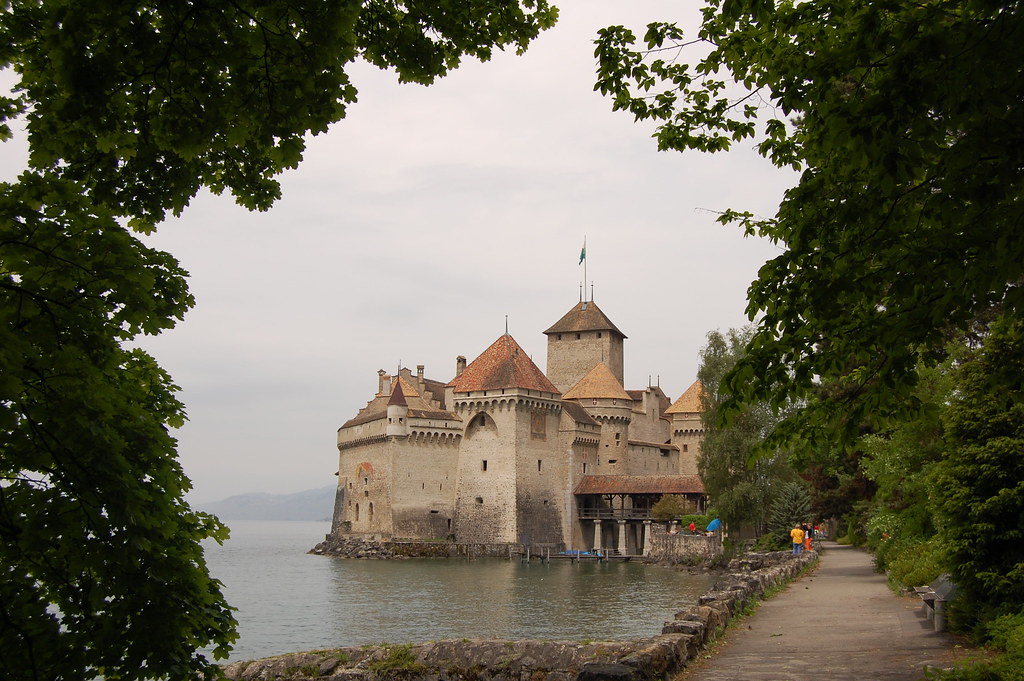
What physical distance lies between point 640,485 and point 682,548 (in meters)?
8.84

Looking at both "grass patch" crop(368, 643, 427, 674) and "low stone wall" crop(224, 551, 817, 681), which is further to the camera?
"grass patch" crop(368, 643, 427, 674)

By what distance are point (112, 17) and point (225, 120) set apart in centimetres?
99

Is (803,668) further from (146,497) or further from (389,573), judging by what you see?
(389,573)

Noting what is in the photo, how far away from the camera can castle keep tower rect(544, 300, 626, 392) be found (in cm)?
7662

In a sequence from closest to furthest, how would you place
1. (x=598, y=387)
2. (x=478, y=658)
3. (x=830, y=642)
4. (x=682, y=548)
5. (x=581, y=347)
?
(x=830, y=642) → (x=478, y=658) → (x=682, y=548) → (x=598, y=387) → (x=581, y=347)

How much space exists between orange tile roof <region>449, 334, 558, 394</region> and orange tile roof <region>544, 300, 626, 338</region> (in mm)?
15224

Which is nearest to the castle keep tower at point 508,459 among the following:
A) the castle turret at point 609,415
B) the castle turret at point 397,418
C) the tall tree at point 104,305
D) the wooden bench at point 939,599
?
the castle turret at point 397,418

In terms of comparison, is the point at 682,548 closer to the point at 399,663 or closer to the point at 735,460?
the point at 735,460

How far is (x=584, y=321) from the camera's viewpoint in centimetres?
7844

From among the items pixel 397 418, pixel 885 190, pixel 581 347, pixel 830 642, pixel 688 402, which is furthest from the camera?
pixel 581 347

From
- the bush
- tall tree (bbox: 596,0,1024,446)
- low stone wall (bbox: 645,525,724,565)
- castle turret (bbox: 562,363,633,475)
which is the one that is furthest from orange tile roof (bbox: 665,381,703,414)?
tall tree (bbox: 596,0,1024,446)

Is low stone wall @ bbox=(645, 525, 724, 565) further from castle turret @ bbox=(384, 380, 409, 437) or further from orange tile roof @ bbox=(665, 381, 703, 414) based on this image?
castle turret @ bbox=(384, 380, 409, 437)

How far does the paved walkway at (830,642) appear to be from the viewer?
955cm

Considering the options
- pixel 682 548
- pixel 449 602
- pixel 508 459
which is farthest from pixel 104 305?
pixel 508 459
